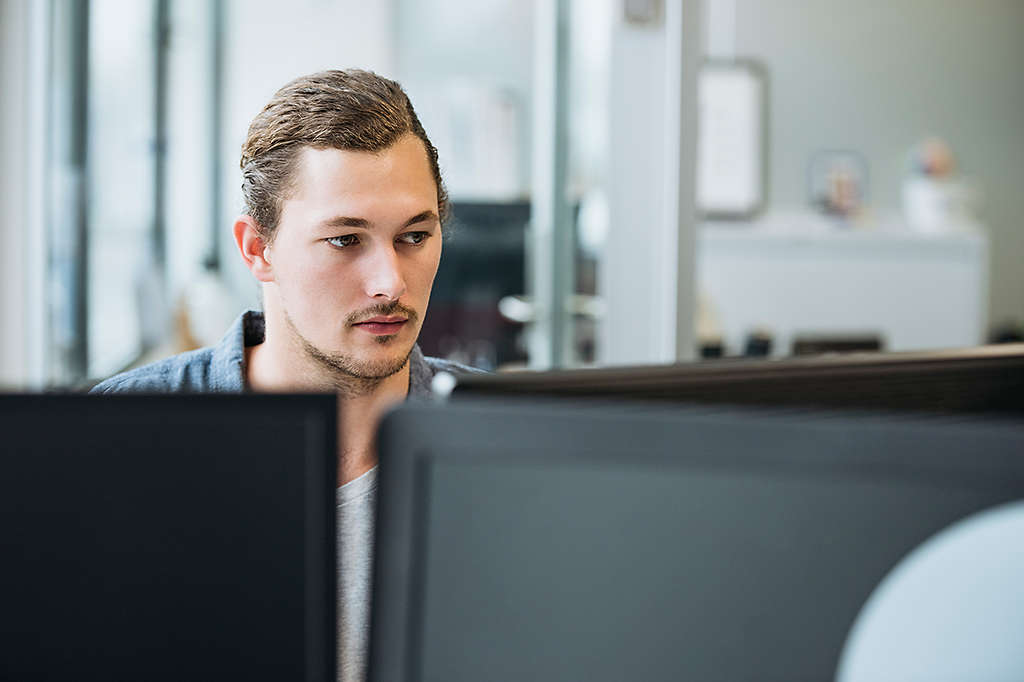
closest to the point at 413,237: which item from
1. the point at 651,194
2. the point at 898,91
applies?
the point at 651,194

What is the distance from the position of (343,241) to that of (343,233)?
0.01m

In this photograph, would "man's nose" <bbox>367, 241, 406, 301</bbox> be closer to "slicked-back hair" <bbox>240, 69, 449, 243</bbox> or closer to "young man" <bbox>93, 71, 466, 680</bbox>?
"young man" <bbox>93, 71, 466, 680</bbox>

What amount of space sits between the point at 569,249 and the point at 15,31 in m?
1.18

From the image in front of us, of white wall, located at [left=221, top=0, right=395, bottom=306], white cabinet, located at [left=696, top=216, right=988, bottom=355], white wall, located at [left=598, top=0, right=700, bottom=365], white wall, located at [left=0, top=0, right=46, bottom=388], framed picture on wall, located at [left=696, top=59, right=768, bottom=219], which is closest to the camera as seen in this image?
white wall, located at [left=0, top=0, right=46, bottom=388]

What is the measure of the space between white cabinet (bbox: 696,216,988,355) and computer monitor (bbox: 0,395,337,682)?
368 cm

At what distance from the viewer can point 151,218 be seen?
10.0 feet

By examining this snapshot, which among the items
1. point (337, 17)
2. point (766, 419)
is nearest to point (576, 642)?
point (766, 419)

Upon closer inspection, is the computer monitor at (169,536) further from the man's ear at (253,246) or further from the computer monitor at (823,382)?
the man's ear at (253,246)

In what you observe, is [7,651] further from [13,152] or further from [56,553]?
[13,152]

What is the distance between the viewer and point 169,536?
0.48m

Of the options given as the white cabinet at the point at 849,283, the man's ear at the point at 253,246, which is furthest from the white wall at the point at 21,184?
the white cabinet at the point at 849,283

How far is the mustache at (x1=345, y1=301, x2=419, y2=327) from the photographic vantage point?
1.05 meters

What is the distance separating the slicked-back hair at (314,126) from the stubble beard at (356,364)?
0.43 feet

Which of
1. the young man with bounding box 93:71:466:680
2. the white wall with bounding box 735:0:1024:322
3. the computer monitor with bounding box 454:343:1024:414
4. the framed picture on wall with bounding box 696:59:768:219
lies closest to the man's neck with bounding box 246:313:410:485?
the young man with bounding box 93:71:466:680
